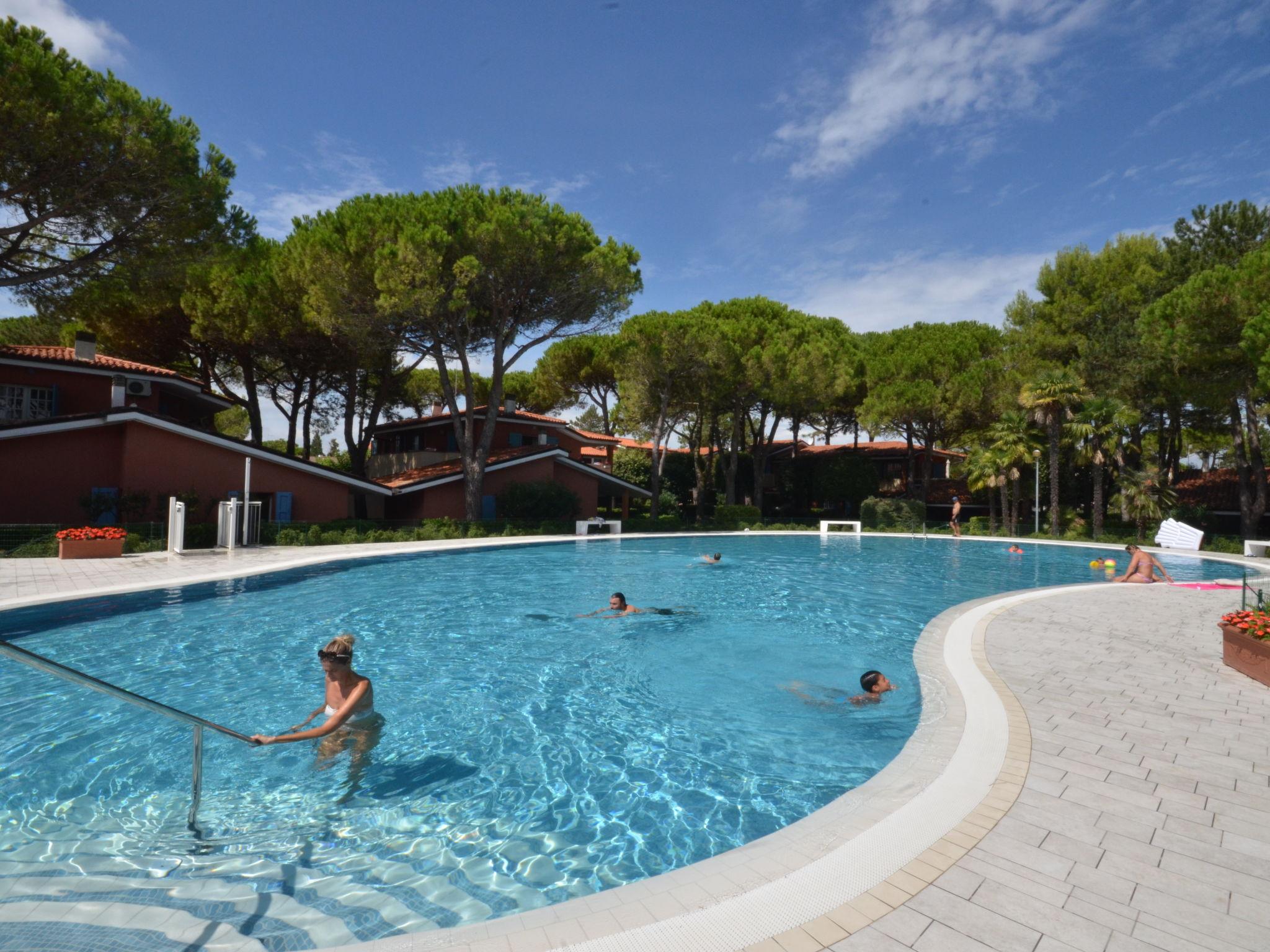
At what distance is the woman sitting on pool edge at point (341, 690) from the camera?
6.14 metres

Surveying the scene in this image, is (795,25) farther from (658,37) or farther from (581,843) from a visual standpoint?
(581,843)

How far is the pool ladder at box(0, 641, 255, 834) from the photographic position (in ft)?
9.84

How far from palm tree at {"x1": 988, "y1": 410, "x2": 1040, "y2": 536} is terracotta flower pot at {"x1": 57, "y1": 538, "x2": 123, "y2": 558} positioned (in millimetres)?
37397

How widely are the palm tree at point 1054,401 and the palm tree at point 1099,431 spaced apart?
1.99ft

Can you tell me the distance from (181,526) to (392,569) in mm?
6889

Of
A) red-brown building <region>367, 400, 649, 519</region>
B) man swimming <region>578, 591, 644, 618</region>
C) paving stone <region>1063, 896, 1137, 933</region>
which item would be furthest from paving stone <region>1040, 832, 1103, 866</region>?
red-brown building <region>367, 400, 649, 519</region>

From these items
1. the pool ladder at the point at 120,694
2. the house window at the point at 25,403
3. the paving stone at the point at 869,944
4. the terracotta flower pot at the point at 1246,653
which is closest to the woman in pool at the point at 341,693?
the pool ladder at the point at 120,694

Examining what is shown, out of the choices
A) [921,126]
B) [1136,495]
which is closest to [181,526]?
[921,126]

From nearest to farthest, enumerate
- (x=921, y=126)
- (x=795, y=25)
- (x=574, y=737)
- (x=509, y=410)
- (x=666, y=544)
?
(x=574, y=737), (x=795, y=25), (x=921, y=126), (x=666, y=544), (x=509, y=410)

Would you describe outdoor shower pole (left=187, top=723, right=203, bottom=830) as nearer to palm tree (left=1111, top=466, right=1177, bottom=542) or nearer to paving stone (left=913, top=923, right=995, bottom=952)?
paving stone (left=913, top=923, right=995, bottom=952)

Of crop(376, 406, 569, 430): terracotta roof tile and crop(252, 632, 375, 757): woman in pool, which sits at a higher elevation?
crop(376, 406, 569, 430): terracotta roof tile

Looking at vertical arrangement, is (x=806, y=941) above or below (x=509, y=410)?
below

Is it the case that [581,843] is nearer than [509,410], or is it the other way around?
[581,843]

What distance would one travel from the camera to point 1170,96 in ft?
53.0
